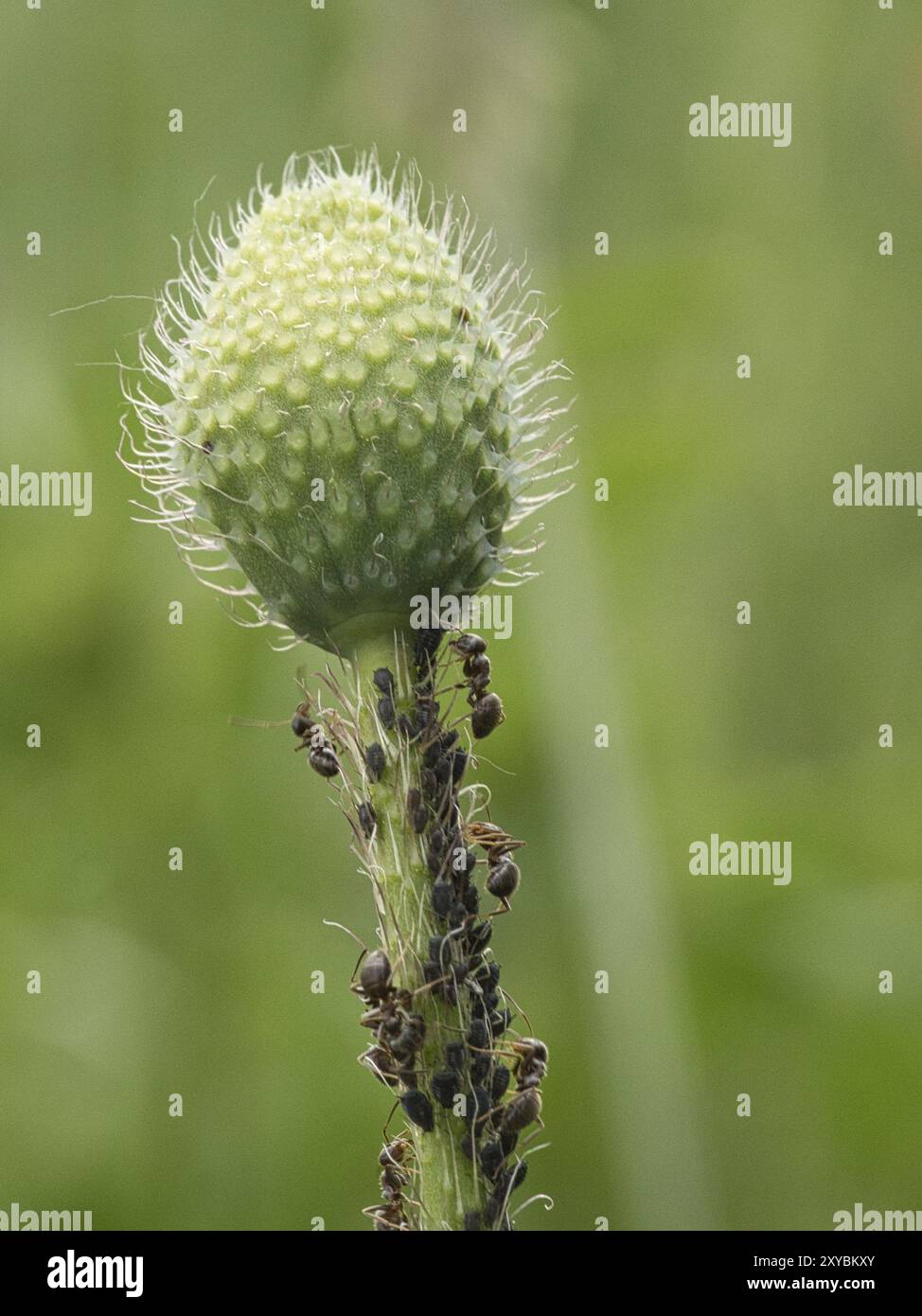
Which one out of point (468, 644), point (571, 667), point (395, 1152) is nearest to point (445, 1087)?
point (395, 1152)

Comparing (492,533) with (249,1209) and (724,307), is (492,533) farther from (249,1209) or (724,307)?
(724,307)

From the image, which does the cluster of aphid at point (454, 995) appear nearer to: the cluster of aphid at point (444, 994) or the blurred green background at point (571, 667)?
the cluster of aphid at point (444, 994)

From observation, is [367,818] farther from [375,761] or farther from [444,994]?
[444,994]

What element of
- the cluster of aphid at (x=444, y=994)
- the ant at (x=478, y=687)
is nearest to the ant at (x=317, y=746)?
the cluster of aphid at (x=444, y=994)

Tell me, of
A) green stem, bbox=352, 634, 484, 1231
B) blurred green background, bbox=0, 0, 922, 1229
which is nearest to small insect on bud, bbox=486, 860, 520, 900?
green stem, bbox=352, 634, 484, 1231

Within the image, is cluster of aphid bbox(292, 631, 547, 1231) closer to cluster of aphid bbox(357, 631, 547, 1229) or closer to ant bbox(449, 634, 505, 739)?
cluster of aphid bbox(357, 631, 547, 1229)

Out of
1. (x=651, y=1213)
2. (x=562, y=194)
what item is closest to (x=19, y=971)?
(x=651, y=1213)

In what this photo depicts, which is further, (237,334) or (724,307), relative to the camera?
(724,307)

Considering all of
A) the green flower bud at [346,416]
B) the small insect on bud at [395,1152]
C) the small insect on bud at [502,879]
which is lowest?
the small insect on bud at [395,1152]
